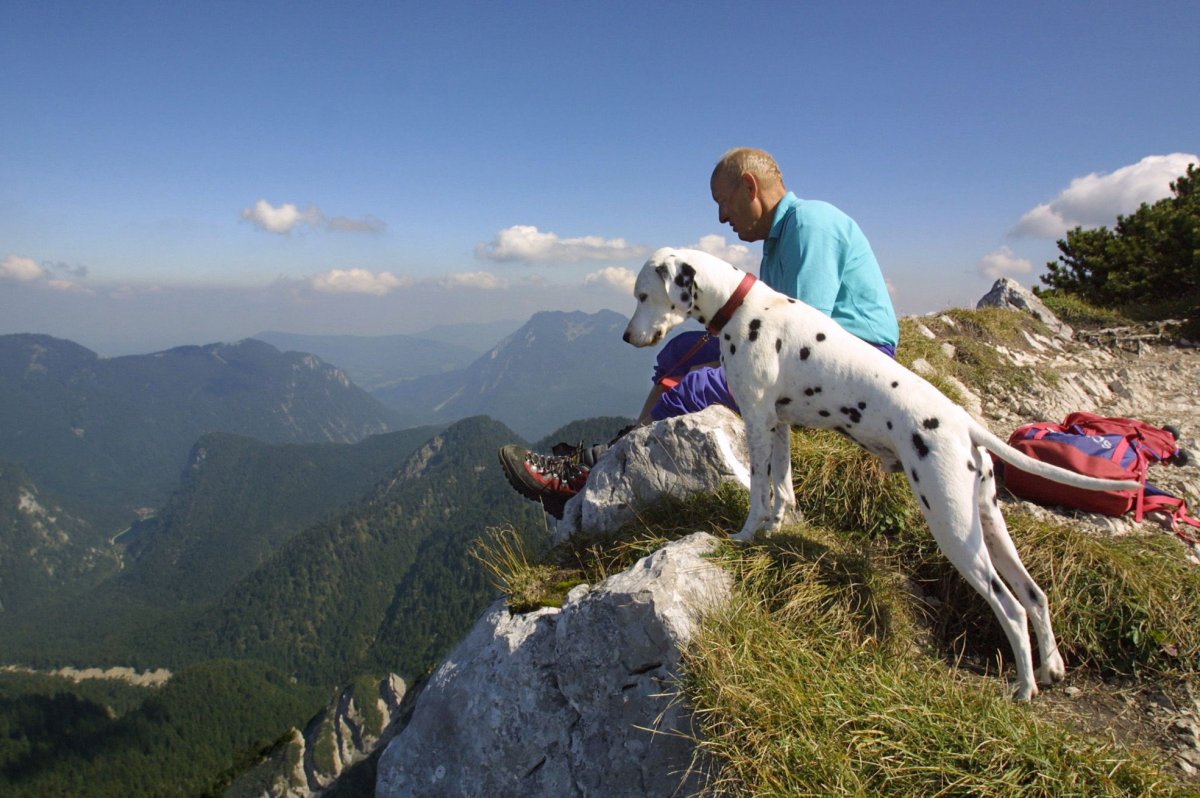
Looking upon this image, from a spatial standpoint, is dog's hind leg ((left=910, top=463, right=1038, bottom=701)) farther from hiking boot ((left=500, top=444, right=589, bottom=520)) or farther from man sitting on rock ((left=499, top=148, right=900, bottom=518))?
hiking boot ((left=500, top=444, right=589, bottom=520))

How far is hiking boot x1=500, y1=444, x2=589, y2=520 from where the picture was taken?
276 inches

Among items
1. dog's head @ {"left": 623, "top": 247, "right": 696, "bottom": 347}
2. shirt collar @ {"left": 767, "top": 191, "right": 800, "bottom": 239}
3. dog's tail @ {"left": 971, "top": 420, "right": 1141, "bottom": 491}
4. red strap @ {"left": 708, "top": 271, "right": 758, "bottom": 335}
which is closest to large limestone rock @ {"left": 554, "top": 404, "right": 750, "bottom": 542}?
dog's head @ {"left": 623, "top": 247, "right": 696, "bottom": 347}

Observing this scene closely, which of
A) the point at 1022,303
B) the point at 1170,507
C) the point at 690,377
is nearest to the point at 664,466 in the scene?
the point at 690,377

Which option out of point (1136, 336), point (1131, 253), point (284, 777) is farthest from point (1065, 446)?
point (284, 777)

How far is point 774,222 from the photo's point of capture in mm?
5734

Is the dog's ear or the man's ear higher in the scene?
the man's ear

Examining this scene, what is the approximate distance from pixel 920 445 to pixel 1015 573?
111 centimetres

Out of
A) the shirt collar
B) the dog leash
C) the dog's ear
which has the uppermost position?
the shirt collar

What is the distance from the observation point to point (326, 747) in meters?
89.6

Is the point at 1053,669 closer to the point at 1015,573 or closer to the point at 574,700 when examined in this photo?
the point at 1015,573

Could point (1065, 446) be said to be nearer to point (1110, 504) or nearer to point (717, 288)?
point (1110, 504)

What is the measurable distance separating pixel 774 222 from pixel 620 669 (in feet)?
14.2

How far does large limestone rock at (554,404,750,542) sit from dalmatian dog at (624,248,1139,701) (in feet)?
3.20

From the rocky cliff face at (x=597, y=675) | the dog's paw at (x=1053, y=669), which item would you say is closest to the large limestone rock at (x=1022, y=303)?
the rocky cliff face at (x=597, y=675)
